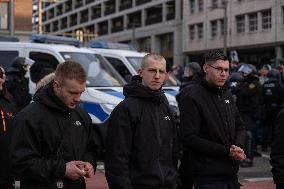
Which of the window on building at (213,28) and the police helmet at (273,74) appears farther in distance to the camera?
the window on building at (213,28)

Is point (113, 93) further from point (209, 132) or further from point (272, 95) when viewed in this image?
point (209, 132)

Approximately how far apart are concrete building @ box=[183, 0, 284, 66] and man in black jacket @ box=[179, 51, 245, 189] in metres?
40.6

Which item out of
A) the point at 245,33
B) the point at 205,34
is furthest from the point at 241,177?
the point at 205,34

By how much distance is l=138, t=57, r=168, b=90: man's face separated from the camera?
14.9ft

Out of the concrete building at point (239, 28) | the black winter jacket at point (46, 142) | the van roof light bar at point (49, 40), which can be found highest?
the concrete building at point (239, 28)

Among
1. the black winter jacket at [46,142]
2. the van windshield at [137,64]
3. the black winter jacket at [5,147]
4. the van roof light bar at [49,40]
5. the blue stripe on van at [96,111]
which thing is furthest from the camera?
the van roof light bar at [49,40]

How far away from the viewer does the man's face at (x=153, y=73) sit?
4.53m

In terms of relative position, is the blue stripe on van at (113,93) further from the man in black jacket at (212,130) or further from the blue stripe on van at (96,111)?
the man in black jacket at (212,130)

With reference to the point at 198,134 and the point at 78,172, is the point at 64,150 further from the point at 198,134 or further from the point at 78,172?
the point at 198,134

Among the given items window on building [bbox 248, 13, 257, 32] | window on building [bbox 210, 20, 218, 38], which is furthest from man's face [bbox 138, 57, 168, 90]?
window on building [bbox 210, 20, 218, 38]

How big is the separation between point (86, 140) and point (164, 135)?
69 cm

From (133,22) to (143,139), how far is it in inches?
2639

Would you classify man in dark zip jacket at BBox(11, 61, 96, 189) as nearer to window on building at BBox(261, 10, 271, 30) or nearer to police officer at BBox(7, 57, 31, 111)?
police officer at BBox(7, 57, 31, 111)

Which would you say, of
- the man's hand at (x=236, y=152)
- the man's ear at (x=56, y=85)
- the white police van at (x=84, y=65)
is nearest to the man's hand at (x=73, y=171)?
the man's ear at (x=56, y=85)
